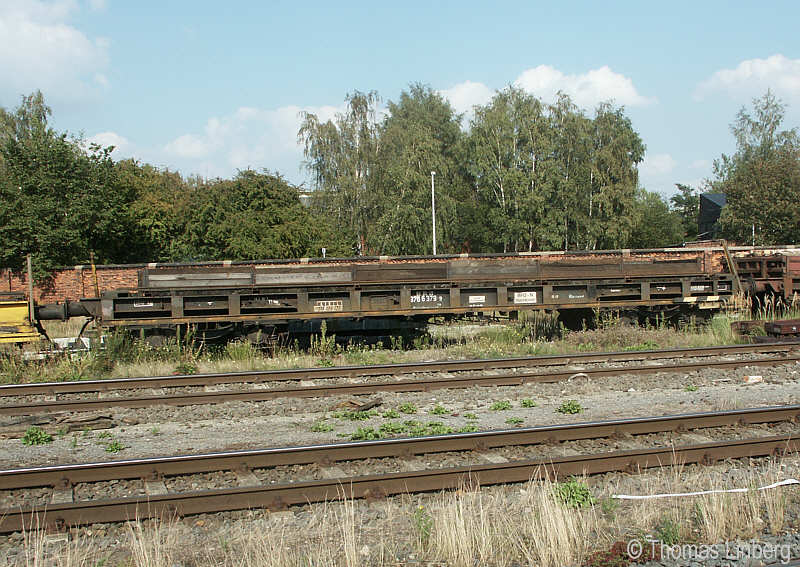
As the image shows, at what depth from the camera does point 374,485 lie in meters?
5.52

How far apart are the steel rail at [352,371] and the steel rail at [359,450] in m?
4.58

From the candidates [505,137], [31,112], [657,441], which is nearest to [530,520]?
[657,441]

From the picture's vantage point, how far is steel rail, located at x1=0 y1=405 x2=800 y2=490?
5727 mm

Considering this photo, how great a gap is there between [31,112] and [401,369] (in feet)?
178

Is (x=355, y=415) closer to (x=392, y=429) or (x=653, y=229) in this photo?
(x=392, y=429)

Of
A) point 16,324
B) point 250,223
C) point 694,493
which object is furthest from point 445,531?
point 250,223

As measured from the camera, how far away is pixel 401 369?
1148 cm

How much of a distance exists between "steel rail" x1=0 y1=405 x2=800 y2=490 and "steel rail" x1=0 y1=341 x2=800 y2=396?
4581mm

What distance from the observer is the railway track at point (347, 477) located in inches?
198

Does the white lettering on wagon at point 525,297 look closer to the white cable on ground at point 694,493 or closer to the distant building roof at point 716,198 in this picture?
the white cable on ground at point 694,493

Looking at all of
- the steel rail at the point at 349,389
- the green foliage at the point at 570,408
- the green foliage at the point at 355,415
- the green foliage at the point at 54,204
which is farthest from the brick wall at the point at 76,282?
the green foliage at the point at 570,408

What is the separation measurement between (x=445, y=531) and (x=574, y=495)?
1357 mm

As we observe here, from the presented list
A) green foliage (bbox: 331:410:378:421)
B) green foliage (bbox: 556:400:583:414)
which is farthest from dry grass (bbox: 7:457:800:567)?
green foliage (bbox: 556:400:583:414)

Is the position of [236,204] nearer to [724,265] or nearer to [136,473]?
[724,265]
